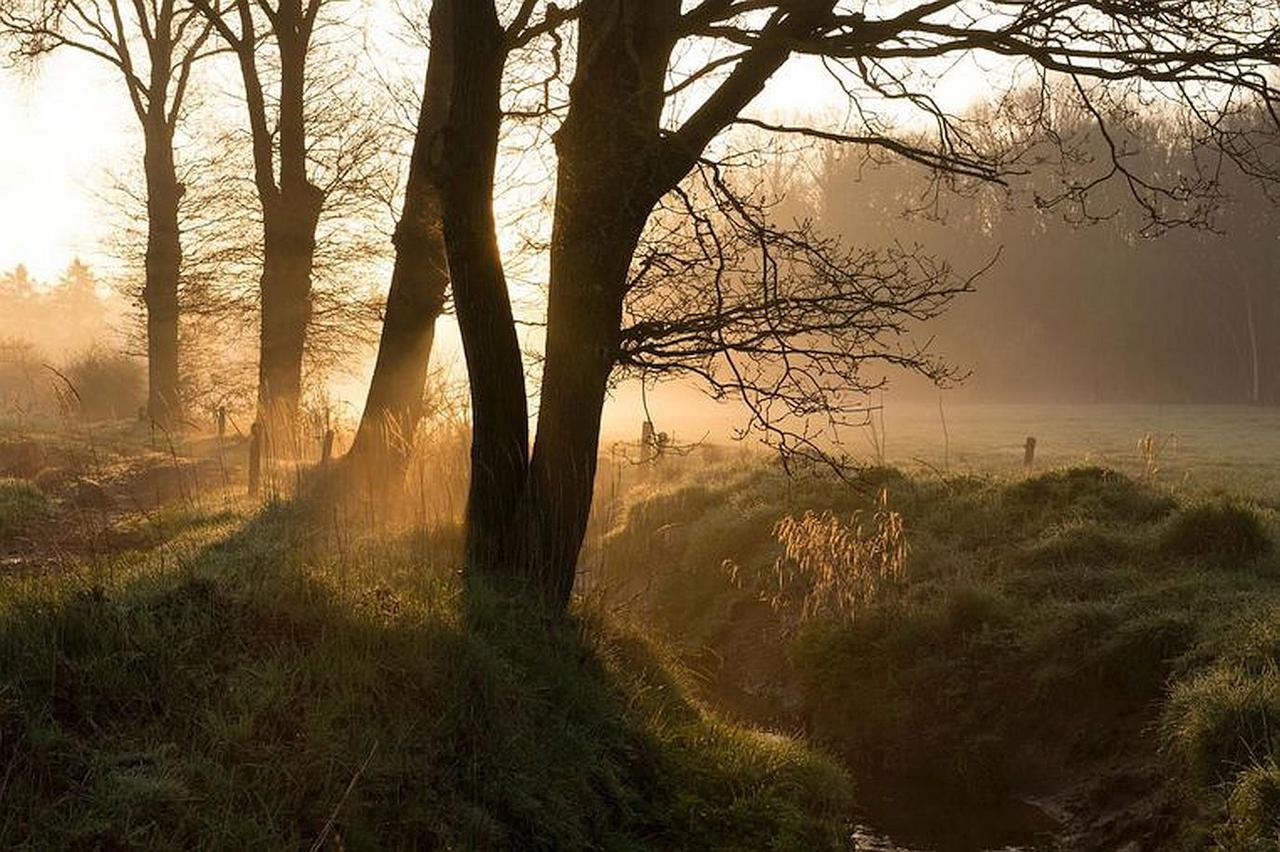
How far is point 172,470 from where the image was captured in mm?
14906

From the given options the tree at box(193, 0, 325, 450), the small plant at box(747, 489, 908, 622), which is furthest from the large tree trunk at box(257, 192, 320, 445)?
the small plant at box(747, 489, 908, 622)

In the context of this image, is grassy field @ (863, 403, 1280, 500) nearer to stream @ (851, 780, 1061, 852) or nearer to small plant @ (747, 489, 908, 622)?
small plant @ (747, 489, 908, 622)

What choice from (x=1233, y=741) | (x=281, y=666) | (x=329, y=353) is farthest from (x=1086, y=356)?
(x=281, y=666)

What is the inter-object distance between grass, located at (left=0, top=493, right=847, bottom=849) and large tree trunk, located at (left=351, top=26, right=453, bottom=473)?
13.8 feet

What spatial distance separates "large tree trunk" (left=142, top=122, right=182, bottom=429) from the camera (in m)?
21.4

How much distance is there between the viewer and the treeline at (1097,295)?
174 ft

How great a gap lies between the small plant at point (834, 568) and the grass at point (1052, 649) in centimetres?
19

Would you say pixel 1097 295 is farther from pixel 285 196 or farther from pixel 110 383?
pixel 285 196

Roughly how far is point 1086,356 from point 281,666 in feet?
192

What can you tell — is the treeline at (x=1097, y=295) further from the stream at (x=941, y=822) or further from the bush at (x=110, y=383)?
the stream at (x=941, y=822)

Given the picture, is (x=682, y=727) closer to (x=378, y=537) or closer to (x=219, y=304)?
(x=378, y=537)

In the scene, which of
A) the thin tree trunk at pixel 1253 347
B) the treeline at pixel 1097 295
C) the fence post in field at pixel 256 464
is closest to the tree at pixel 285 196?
the fence post in field at pixel 256 464

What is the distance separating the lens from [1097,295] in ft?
184

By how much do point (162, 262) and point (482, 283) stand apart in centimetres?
1682
